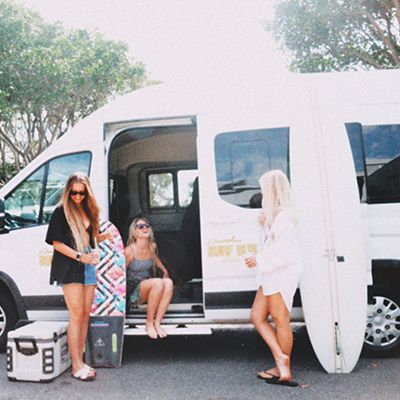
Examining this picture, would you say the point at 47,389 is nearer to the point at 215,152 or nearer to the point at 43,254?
the point at 43,254

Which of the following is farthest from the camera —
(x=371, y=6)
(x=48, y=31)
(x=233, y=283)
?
(x=48, y=31)

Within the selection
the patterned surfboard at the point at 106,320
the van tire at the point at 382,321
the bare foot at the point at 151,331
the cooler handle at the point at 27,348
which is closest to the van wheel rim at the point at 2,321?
the cooler handle at the point at 27,348

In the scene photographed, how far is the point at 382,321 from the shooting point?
15.9ft

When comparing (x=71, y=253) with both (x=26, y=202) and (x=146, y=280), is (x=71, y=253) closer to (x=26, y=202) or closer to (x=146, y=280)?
(x=146, y=280)

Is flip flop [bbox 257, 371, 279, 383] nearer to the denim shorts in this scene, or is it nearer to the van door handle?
→ the van door handle

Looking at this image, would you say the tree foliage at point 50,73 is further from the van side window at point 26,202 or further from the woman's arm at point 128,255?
the woman's arm at point 128,255

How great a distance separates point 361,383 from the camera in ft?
13.9

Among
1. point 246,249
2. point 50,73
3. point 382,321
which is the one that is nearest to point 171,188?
point 246,249

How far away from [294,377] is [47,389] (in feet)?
7.02

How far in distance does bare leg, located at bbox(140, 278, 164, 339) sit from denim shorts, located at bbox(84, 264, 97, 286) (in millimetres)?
676

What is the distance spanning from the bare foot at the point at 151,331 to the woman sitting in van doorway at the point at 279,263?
1055 millimetres

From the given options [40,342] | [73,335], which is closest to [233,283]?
[73,335]

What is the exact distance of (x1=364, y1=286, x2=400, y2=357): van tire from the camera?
4.84m

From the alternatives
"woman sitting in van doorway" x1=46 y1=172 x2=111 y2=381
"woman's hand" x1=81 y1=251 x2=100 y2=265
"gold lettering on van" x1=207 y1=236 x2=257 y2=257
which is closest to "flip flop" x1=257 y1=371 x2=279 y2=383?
"gold lettering on van" x1=207 y1=236 x2=257 y2=257
